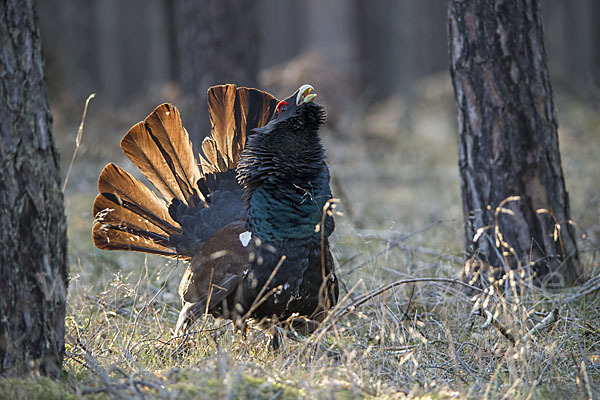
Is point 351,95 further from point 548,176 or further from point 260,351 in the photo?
point 260,351

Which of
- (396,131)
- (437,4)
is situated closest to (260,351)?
(396,131)

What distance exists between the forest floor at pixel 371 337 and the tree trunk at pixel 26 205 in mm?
176

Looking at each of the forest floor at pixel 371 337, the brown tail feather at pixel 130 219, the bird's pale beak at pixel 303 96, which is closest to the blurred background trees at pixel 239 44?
the forest floor at pixel 371 337

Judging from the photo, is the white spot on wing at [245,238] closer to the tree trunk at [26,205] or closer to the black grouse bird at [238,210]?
the black grouse bird at [238,210]

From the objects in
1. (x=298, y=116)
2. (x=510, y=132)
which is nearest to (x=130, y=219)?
(x=298, y=116)

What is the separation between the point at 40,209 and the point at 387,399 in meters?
1.48

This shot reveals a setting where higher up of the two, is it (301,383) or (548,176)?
(548,176)

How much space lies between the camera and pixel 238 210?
3740 mm

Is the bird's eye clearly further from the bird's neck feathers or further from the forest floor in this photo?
the forest floor

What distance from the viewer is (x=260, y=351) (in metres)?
3.14

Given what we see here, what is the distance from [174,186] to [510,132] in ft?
6.83

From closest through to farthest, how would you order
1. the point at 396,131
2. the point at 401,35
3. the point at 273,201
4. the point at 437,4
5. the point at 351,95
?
1. the point at 273,201
2. the point at 351,95
3. the point at 396,131
4. the point at 401,35
5. the point at 437,4

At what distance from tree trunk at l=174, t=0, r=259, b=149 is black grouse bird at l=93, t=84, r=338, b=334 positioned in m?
2.45

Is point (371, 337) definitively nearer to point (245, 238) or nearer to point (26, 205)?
point (245, 238)
